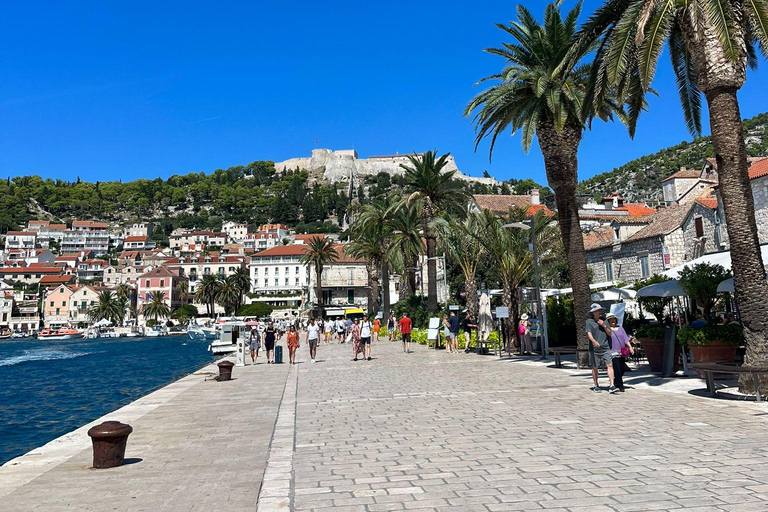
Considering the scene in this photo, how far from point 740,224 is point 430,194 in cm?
2262

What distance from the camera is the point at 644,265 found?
114 feet

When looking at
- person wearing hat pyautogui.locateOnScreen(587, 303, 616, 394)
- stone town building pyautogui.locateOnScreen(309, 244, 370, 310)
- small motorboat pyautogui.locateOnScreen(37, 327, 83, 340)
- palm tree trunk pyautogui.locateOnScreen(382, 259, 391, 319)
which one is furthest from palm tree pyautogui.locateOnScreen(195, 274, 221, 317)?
person wearing hat pyautogui.locateOnScreen(587, 303, 616, 394)

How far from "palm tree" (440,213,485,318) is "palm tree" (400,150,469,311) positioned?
130cm

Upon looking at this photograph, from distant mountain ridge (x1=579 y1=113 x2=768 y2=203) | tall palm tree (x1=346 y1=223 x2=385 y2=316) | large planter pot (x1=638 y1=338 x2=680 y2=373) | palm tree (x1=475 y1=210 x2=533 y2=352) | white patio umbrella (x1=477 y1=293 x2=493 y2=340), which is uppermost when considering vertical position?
distant mountain ridge (x1=579 y1=113 x2=768 y2=203)

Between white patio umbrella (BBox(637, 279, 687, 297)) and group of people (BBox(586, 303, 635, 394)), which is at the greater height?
white patio umbrella (BBox(637, 279, 687, 297))

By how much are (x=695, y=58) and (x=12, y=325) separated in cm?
13265

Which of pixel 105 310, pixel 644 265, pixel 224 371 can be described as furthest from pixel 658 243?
pixel 105 310

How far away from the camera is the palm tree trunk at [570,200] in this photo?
50.3 feet

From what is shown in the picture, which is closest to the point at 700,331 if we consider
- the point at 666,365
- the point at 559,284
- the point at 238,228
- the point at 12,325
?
the point at 666,365

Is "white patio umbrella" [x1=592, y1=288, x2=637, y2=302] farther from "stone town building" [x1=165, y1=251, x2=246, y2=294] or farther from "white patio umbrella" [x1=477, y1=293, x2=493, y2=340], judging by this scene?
"stone town building" [x1=165, y1=251, x2=246, y2=294]

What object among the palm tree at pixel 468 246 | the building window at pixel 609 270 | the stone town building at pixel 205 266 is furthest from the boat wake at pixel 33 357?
the stone town building at pixel 205 266

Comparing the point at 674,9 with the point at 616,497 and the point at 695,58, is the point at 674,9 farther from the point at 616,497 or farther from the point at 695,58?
the point at 616,497

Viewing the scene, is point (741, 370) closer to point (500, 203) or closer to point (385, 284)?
point (385, 284)

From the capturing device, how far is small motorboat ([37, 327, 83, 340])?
9794 cm
